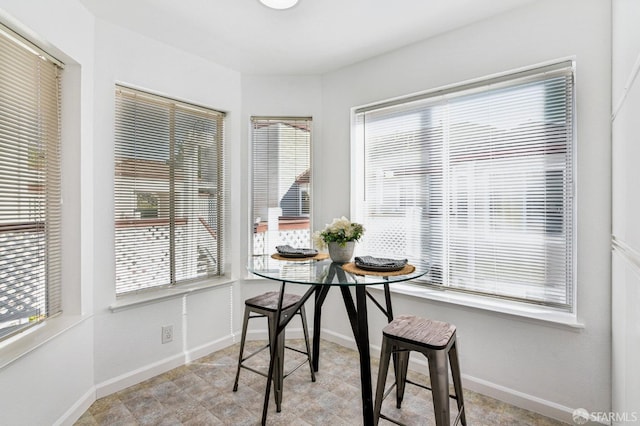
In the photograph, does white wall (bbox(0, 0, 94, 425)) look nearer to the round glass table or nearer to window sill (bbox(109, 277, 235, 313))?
window sill (bbox(109, 277, 235, 313))

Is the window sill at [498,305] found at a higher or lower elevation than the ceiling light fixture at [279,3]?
lower

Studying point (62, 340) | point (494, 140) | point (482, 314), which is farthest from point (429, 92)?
point (62, 340)

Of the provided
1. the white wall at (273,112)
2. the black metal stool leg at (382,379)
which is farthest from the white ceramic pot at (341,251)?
the white wall at (273,112)

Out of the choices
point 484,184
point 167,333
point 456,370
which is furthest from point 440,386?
point 167,333

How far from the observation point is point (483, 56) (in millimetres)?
2312

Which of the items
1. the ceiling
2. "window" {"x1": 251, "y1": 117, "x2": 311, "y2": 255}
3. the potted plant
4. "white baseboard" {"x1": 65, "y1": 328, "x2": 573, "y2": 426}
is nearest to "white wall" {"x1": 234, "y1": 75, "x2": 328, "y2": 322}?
"window" {"x1": 251, "y1": 117, "x2": 311, "y2": 255}

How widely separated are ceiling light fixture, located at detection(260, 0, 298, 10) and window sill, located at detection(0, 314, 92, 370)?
2.30 m

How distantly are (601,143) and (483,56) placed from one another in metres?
0.95

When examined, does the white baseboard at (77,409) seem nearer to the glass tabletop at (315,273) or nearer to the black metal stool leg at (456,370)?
the glass tabletop at (315,273)

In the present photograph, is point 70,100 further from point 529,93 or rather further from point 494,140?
point 529,93

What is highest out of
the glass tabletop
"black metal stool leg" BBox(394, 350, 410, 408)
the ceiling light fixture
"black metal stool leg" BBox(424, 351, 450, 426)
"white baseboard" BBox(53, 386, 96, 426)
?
the ceiling light fixture

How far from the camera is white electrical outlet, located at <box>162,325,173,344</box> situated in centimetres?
263

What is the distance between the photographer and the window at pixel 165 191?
252 cm

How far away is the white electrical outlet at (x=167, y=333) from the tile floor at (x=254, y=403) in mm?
247
